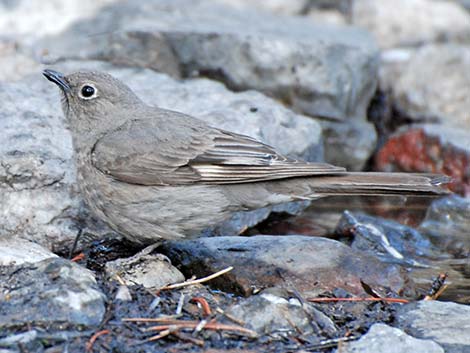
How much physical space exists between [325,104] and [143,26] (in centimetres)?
227

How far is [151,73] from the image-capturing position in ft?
32.0

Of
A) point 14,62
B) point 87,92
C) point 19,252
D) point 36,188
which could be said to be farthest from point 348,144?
point 19,252

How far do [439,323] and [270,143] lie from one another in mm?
3121

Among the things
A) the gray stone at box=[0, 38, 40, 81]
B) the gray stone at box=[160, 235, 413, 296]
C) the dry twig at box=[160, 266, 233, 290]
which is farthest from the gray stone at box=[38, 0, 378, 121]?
the dry twig at box=[160, 266, 233, 290]

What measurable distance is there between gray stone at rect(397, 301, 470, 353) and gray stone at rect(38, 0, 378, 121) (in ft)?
15.2

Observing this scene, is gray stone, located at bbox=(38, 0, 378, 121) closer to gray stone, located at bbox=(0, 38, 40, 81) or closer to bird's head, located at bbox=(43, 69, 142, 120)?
gray stone, located at bbox=(0, 38, 40, 81)

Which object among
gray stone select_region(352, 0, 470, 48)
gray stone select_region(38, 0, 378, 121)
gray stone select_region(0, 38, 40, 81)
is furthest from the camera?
gray stone select_region(352, 0, 470, 48)

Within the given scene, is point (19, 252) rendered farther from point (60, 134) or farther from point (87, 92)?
point (60, 134)

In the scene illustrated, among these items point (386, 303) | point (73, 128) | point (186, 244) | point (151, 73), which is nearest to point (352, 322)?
point (386, 303)

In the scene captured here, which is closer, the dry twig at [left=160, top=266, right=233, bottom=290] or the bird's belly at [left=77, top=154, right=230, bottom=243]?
the dry twig at [left=160, top=266, right=233, bottom=290]

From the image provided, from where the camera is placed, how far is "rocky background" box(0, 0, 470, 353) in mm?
5570

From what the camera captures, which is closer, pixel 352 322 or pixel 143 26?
pixel 352 322

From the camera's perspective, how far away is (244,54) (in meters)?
10.3

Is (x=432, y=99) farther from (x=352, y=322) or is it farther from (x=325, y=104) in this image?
(x=352, y=322)
